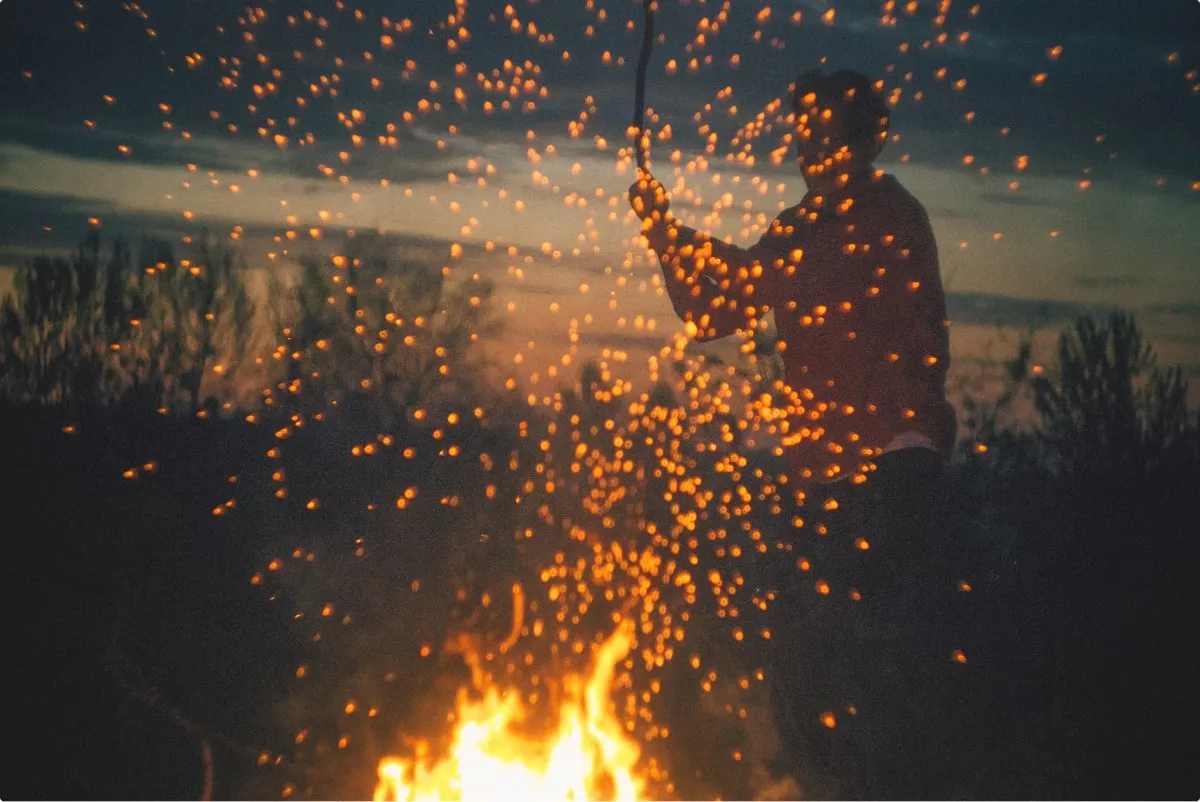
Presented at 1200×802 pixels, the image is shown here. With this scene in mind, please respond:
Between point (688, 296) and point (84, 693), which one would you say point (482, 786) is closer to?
point (84, 693)

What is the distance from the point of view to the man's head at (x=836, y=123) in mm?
4582

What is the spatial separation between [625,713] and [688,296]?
5.59 ft

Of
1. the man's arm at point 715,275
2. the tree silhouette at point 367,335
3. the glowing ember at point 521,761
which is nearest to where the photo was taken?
the glowing ember at point 521,761

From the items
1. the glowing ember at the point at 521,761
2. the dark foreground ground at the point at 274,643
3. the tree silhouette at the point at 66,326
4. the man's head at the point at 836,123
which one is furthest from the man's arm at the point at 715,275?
the tree silhouette at the point at 66,326

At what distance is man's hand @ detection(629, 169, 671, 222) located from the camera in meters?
4.77

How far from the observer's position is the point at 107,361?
816 cm

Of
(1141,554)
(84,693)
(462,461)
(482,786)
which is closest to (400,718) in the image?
(482,786)

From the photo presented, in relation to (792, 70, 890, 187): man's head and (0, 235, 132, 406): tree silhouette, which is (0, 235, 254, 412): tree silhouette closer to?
(0, 235, 132, 406): tree silhouette

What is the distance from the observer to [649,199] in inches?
Answer: 188

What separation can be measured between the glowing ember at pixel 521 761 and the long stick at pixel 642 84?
2.16 m

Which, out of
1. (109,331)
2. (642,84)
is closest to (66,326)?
(109,331)

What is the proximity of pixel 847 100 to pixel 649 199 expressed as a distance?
81 centimetres

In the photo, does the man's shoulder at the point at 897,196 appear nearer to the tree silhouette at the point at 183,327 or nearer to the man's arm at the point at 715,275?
the man's arm at the point at 715,275

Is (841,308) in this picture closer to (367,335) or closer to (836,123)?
(836,123)
